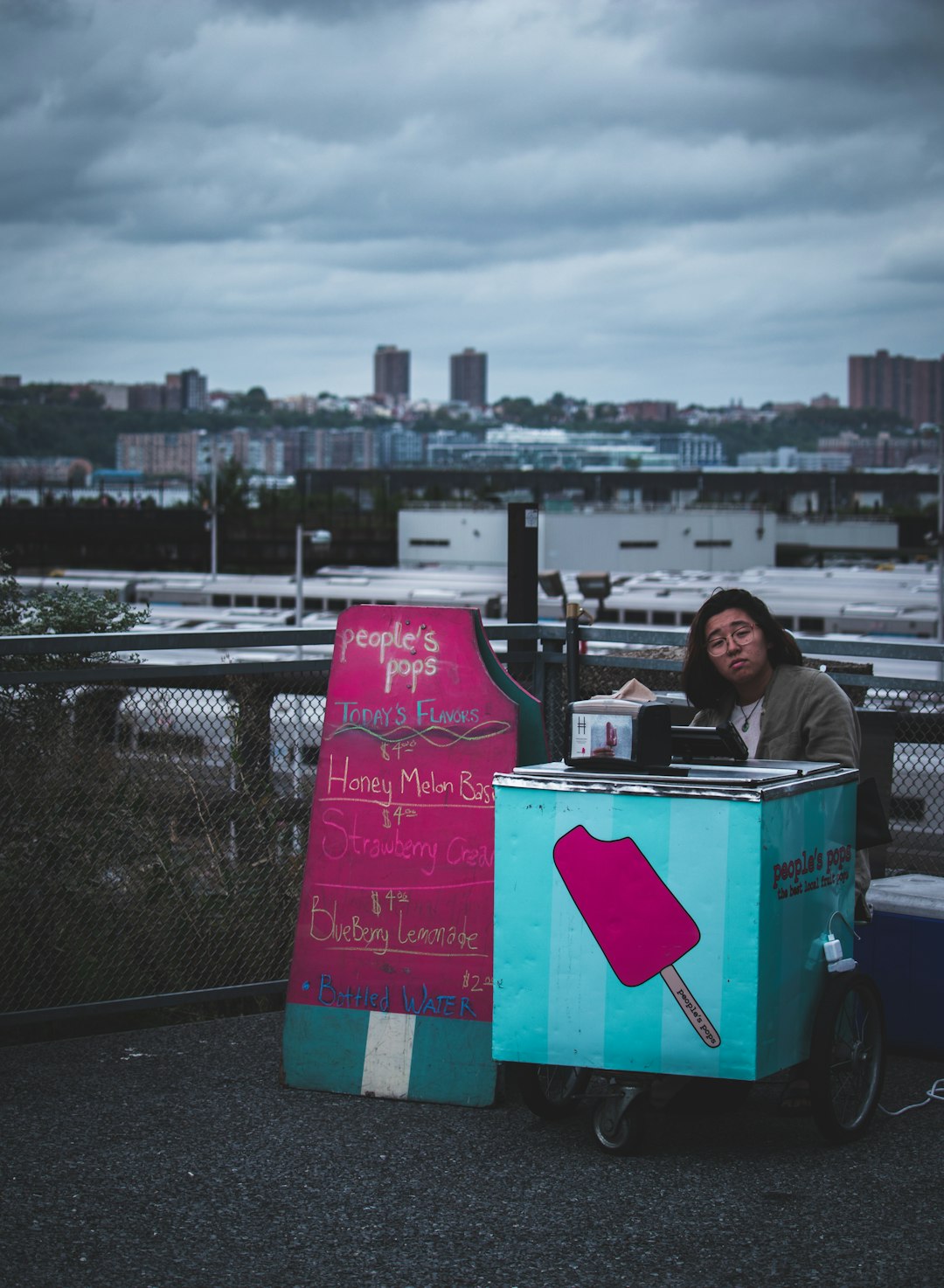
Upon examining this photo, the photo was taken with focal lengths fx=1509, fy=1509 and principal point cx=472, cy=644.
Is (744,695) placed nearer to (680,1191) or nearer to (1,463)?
(680,1191)

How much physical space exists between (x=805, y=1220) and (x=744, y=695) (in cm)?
171

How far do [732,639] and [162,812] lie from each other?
9.14 ft

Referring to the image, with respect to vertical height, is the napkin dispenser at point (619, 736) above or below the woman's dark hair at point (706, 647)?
below

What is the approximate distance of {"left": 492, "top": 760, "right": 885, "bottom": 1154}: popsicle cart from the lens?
14.1 feet

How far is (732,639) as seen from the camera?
503 cm

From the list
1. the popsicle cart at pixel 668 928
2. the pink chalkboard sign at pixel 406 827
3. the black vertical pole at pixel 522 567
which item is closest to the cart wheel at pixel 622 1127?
the popsicle cart at pixel 668 928

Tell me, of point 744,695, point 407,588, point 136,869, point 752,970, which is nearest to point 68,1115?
point 136,869

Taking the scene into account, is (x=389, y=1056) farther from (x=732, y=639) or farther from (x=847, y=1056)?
(x=732, y=639)

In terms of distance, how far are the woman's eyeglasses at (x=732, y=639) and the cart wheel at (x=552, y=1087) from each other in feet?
4.71

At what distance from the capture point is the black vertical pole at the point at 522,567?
6.30m

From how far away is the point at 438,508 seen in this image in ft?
288

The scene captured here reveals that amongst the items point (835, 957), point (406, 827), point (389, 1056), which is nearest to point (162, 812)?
point (406, 827)

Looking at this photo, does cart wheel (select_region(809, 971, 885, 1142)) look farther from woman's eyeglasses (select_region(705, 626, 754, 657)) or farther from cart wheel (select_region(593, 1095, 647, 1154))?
woman's eyeglasses (select_region(705, 626, 754, 657))

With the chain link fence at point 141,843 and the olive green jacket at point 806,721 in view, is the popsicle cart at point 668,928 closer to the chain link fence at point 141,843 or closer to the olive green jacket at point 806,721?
the olive green jacket at point 806,721
